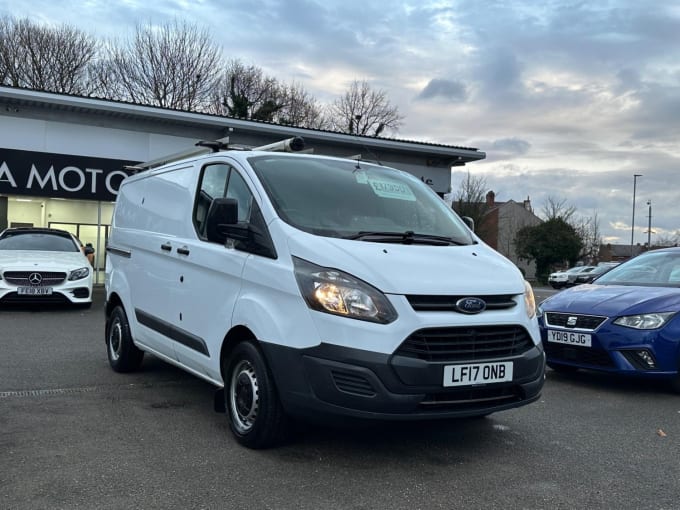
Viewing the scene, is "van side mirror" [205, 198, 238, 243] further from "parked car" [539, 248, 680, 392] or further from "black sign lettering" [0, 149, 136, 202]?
"black sign lettering" [0, 149, 136, 202]

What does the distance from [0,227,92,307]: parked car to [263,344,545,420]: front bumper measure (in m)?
8.66

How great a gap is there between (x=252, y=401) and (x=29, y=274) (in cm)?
843

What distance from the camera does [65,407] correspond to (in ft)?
16.1

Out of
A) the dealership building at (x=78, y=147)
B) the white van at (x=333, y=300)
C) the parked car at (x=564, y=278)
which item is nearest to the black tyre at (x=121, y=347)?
the white van at (x=333, y=300)

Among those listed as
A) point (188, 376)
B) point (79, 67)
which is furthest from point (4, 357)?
point (79, 67)

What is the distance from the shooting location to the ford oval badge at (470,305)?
143 inches

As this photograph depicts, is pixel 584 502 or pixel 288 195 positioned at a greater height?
pixel 288 195

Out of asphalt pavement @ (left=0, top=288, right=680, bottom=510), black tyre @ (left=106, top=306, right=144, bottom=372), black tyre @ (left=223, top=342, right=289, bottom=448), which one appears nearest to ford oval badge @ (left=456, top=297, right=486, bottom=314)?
asphalt pavement @ (left=0, top=288, right=680, bottom=510)

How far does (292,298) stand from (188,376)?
2968 millimetres

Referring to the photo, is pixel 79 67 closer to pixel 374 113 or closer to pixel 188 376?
pixel 374 113

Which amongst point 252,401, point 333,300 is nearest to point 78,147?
point 252,401

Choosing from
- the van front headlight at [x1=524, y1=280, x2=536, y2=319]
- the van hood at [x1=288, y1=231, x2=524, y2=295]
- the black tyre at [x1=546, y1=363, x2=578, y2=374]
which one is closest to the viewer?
the van hood at [x1=288, y1=231, x2=524, y2=295]

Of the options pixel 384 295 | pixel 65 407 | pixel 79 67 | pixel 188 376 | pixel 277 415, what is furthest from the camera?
pixel 79 67

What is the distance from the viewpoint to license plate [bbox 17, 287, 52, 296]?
35.1 ft
